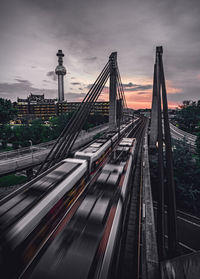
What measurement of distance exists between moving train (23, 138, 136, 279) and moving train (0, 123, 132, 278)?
68 centimetres

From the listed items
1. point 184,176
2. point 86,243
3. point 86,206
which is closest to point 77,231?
point 86,243

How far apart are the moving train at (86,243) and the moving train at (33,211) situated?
68 centimetres

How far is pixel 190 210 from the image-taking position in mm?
19453

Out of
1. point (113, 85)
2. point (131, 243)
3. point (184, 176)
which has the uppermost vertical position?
point (113, 85)

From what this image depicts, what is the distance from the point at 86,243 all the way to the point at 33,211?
6.84 feet

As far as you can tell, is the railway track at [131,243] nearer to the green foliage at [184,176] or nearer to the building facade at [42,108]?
the green foliage at [184,176]

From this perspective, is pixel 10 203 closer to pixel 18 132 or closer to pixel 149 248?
pixel 149 248

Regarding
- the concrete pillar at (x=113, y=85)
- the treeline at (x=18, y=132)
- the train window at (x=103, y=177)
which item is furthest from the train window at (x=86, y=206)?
the treeline at (x=18, y=132)

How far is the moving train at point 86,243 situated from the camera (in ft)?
9.89

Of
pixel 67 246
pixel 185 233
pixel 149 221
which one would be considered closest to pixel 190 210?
pixel 185 233

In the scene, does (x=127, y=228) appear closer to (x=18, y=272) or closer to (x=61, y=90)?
(x=18, y=272)

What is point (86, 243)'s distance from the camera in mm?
3604

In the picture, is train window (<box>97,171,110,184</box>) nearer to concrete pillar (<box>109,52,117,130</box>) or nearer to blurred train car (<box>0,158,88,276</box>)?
blurred train car (<box>0,158,88,276</box>)

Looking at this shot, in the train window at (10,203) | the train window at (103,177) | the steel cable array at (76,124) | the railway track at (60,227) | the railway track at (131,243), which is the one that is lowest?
the railway track at (131,243)
